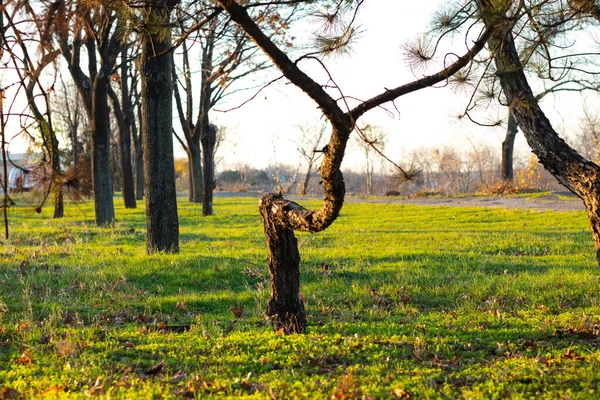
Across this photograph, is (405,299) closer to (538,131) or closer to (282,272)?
(282,272)

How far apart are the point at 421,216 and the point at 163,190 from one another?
37.2 feet

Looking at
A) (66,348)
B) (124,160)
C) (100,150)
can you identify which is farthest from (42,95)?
(124,160)

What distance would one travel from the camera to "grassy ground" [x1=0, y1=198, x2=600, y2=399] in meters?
3.42

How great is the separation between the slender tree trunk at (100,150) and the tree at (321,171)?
10525 millimetres

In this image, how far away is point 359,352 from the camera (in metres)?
4.09

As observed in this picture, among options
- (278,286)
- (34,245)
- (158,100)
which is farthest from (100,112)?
(278,286)

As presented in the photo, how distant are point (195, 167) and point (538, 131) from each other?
69.7 ft

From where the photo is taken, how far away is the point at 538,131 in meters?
5.56

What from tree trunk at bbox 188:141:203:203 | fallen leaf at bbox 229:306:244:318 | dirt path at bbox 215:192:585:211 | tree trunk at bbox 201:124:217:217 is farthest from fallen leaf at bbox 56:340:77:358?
tree trunk at bbox 188:141:203:203

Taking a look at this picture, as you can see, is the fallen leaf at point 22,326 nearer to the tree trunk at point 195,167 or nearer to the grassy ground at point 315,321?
the grassy ground at point 315,321

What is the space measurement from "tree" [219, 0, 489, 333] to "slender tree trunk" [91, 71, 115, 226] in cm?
1052

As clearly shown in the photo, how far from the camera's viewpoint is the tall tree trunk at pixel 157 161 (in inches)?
372

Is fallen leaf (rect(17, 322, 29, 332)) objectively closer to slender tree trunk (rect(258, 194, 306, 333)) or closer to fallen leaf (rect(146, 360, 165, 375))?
fallen leaf (rect(146, 360, 165, 375))

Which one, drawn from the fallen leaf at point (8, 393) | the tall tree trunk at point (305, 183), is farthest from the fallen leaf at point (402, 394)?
the tall tree trunk at point (305, 183)
